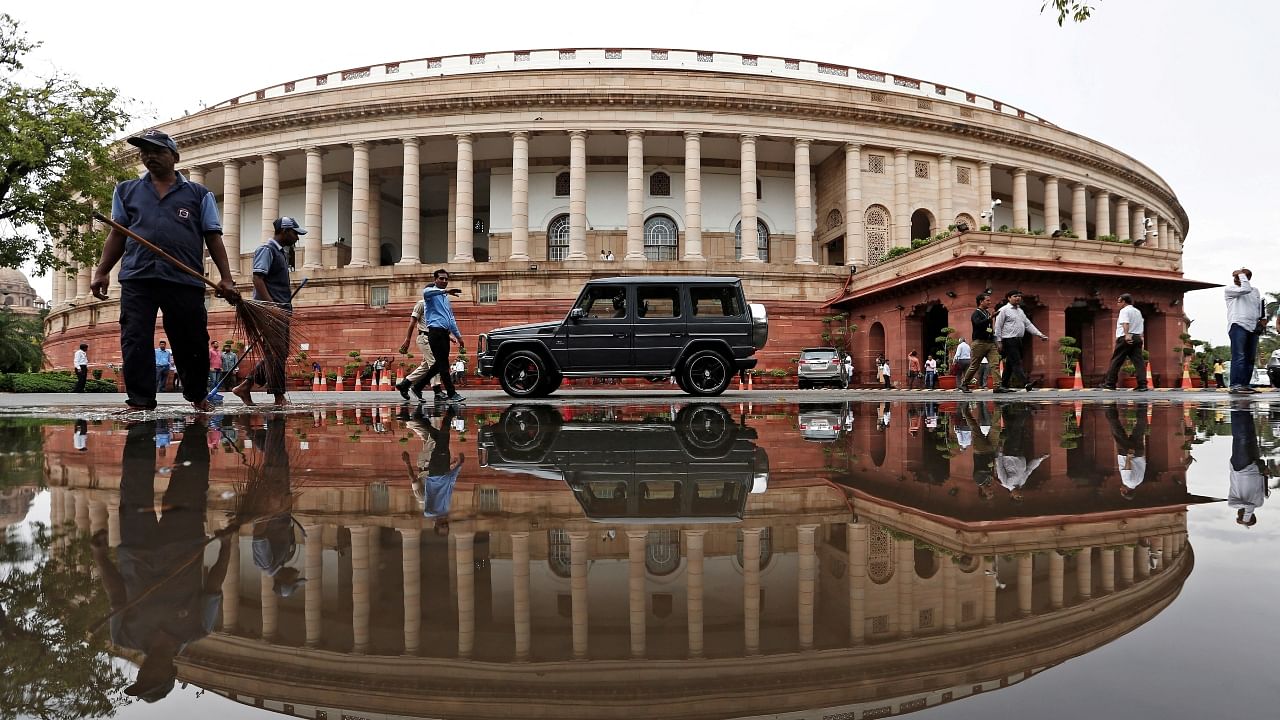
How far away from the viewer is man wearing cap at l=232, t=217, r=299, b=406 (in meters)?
7.50

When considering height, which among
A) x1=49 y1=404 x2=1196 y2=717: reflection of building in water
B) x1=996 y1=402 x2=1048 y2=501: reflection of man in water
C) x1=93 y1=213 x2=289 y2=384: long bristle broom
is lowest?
x1=49 y1=404 x2=1196 y2=717: reflection of building in water

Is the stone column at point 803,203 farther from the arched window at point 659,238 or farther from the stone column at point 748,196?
the arched window at point 659,238

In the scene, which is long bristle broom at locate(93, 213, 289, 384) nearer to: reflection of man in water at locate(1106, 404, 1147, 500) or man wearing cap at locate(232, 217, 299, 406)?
man wearing cap at locate(232, 217, 299, 406)

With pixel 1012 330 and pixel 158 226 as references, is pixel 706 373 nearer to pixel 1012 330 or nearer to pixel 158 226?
pixel 1012 330

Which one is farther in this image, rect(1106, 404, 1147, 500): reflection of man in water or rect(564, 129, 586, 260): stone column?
rect(564, 129, 586, 260): stone column

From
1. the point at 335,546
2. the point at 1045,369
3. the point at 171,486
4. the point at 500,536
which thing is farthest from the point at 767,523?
the point at 1045,369

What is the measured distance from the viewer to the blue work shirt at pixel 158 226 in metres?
5.54

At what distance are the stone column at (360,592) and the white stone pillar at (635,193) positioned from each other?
30.6 m

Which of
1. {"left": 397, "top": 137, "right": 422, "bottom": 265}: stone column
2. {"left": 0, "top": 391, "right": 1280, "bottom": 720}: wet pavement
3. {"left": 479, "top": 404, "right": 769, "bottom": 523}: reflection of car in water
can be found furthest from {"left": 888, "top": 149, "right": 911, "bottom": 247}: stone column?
{"left": 0, "top": 391, "right": 1280, "bottom": 720}: wet pavement

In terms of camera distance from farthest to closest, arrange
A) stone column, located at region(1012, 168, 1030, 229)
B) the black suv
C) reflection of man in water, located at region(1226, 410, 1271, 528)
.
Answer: stone column, located at region(1012, 168, 1030, 229) → the black suv → reflection of man in water, located at region(1226, 410, 1271, 528)

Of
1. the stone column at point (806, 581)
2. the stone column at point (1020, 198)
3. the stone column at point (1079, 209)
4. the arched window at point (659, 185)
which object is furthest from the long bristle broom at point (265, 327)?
the stone column at point (1079, 209)

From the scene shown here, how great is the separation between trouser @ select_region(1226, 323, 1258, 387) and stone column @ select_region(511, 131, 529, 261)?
26247 mm

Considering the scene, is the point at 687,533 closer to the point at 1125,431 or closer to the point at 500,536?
the point at 500,536

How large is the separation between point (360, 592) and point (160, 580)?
1.34 feet
